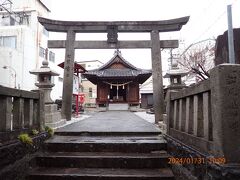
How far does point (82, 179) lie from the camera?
4.34m

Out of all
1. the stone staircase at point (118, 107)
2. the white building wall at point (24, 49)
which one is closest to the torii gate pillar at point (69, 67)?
the white building wall at point (24, 49)

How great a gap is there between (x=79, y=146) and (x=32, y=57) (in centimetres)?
2527

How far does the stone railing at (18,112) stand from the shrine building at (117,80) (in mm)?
21734

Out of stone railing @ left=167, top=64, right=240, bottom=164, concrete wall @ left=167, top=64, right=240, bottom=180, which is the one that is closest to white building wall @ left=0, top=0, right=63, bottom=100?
A: concrete wall @ left=167, top=64, right=240, bottom=180

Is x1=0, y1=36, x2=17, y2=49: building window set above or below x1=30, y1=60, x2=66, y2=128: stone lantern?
above

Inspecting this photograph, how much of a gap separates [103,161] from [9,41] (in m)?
26.6

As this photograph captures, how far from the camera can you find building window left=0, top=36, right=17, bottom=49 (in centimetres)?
2675

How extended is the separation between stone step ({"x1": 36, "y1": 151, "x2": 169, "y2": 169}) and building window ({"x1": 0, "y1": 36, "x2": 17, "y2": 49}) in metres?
25.0

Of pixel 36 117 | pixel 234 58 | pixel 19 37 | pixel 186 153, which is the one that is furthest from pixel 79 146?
pixel 19 37

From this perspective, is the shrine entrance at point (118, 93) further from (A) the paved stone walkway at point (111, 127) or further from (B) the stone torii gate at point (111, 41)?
(A) the paved stone walkway at point (111, 127)

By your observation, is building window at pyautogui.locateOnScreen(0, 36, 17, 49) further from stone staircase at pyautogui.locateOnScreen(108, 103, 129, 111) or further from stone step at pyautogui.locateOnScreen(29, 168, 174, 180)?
stone step at pyautogui.locateOnScreen(29, 168, 174, 180)

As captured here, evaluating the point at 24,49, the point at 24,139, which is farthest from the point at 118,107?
the point at 24,139

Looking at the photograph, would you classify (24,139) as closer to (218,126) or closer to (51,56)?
(218,126)

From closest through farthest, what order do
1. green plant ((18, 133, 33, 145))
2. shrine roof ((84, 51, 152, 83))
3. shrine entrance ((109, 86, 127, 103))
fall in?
green plant ((18, 133, 33, 145)) → shrine roof ((84, 51, 152, 83)) → shrine entrance ((109, 86, 127, 103))
